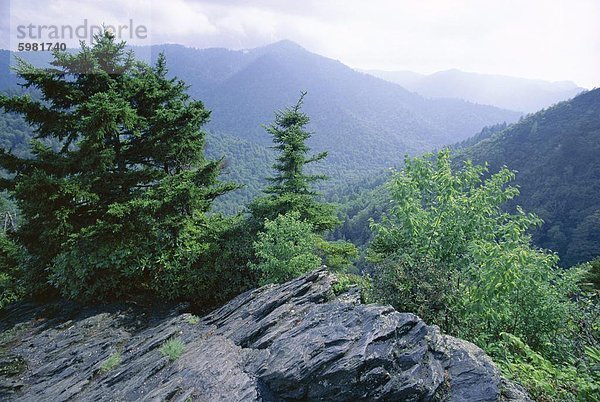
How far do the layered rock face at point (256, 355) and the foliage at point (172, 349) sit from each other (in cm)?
14

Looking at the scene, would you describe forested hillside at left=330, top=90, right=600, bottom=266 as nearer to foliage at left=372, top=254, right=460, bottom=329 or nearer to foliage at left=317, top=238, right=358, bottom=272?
foliage at left=317, top=238, right=358, bottom=272

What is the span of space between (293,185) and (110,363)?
1149 centimetres

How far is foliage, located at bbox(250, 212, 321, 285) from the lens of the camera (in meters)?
11.2

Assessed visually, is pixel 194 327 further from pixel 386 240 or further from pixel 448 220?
pixel 448 220

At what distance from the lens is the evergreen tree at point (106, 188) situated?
502 inches

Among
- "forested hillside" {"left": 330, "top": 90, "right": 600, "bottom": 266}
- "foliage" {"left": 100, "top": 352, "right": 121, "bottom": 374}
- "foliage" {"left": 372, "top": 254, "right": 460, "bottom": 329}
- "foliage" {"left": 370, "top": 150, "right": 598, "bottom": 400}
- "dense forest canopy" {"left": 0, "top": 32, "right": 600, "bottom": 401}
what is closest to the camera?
"foliage" {"left": 370, "top": 150, "right": 598, "bottom": 400}

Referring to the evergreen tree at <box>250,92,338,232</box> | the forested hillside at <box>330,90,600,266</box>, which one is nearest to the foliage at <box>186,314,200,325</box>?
the evergreen tree at <box>250,92,338,232</box>

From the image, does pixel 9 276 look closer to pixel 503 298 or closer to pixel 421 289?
pixel 421 289

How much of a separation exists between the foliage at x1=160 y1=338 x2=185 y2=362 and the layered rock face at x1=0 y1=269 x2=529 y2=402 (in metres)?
0.14

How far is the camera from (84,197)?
42.5 feet

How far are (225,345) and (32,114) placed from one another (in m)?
12.7

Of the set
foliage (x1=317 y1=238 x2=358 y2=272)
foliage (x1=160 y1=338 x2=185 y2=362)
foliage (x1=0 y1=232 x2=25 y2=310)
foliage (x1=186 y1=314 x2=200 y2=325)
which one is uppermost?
foliage (x1=317 y1=238 x2=358 y2=272)

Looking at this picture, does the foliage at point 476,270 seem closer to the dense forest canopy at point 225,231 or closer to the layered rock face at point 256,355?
the dense forest canopy at point 225,231

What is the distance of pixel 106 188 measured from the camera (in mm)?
14180
